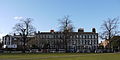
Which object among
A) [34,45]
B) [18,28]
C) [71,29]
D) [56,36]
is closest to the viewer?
[18,28]

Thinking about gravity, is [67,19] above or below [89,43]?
above

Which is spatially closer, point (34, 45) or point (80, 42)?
point (34, 45)

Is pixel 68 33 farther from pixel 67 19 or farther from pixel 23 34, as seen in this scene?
pixel 23 34

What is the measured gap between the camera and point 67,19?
279ft

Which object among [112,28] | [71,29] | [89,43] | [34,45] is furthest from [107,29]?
[89,43]

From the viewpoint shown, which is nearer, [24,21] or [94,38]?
[24,21]

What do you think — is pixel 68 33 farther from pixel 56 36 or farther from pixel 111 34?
pixel 56 36

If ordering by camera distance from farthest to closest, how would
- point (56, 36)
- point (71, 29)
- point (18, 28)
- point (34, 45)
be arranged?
point (56, 36) → point (34, 45) → point (71, 29) → point (18, 28)

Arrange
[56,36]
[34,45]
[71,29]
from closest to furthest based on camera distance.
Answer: [71,29] < [34,45] < [56,36]

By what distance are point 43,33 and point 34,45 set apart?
39925 mm

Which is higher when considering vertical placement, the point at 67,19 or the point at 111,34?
the point at 67,19

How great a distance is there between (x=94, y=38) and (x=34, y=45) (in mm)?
52100

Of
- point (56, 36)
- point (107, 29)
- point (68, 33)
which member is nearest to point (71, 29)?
point (68, 33)

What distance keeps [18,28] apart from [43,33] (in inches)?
3002
